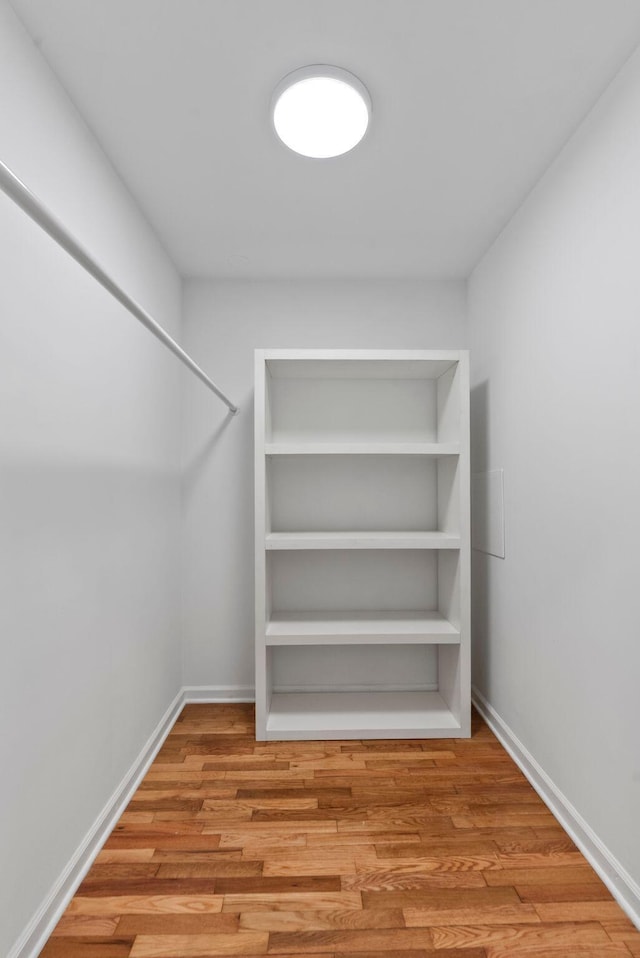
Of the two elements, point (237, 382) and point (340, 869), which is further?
point (237, 382)

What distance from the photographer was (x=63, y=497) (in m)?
1.55

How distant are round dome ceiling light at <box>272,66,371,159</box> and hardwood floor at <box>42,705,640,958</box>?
7.68 ft

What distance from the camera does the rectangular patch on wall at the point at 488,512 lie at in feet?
8.35

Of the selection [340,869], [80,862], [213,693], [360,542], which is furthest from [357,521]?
[80,862]

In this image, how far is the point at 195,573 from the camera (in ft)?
9.89

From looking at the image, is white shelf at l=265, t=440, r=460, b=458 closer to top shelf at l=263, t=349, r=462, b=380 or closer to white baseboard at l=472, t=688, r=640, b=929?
top shelf at l=263, t=349, r=462, b=380

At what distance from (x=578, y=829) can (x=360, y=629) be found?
1.15 meters

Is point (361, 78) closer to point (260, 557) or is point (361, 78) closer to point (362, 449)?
point (362, 449)

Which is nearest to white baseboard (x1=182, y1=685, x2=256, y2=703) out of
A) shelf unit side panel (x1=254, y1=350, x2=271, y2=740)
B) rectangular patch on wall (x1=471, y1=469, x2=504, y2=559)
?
shelf unit side panel (x1=254, y1=350, x2=271, y2=740)

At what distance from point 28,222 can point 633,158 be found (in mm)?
1653

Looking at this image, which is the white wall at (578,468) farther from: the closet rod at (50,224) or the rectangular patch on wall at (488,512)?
the closet rod at (50,224)

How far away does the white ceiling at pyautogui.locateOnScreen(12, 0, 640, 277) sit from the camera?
54.8 inches

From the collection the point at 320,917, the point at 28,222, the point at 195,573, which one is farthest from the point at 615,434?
the point at 195,573

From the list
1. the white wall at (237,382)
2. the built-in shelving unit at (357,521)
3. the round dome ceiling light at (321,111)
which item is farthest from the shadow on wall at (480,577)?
the round dome ceiling light at (321,111)
